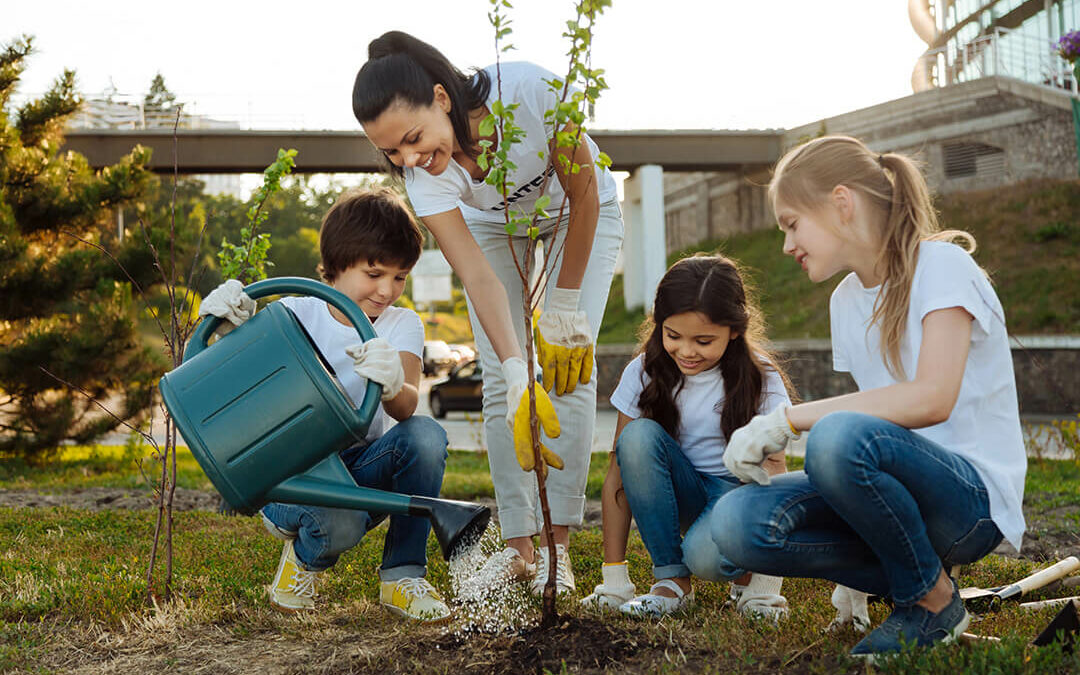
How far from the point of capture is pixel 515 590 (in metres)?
2.33

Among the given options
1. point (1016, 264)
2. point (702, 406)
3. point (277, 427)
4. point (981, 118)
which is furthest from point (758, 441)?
point (981, 118)

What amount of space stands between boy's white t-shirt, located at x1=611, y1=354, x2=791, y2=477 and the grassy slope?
7816 millimetres

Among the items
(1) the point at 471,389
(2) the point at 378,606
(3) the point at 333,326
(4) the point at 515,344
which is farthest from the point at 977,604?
(1) the point at 471,389

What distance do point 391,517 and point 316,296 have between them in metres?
0.65

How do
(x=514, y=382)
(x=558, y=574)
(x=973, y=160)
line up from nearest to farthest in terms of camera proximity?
(x=514, y=382) < (x=558, y=574) < (x=973, y=160)

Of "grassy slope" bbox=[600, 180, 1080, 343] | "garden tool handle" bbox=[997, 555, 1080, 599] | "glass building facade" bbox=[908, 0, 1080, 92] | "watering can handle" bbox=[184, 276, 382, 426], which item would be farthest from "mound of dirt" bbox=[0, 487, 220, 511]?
"glass building facade" bbox=[908, 0, 1080, 92]

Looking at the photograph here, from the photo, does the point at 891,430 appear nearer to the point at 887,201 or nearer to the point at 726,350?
the point at 887,201

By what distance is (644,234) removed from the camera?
20.3 metres

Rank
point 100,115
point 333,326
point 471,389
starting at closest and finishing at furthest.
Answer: point 333,326
point 471,389
point 100,115

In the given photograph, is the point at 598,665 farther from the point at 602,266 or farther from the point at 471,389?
the point at 471,389

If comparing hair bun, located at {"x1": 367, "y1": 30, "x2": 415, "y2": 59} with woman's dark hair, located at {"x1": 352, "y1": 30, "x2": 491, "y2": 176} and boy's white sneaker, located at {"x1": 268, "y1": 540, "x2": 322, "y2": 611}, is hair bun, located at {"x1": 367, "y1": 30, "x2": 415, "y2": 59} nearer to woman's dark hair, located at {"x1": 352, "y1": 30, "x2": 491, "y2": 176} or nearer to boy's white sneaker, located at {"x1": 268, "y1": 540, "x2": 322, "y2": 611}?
woman's dark hair, located at {"x1": 352, "y1": 30, "x2": 491, "y2": 176}

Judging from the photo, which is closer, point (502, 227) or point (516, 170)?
point (516, 170)

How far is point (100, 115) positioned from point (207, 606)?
1852 cm

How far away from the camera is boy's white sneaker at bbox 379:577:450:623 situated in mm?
2193
